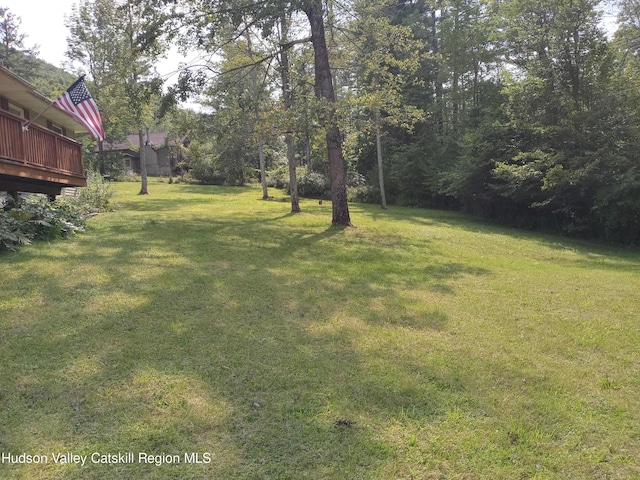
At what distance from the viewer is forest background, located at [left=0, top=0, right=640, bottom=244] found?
11805 millimetres

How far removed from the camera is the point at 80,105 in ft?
31.4

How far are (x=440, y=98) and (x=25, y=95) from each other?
24734 mm

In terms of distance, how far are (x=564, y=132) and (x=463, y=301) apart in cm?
1326

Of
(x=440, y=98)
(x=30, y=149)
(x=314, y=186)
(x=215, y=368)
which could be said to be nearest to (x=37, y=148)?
(x=30, y=149)

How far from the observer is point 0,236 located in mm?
6793

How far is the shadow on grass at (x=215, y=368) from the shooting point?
256 centimetres

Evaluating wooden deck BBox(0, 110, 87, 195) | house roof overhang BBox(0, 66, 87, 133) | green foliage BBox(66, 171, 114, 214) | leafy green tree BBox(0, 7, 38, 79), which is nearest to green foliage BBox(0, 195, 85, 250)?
wooden deck BBox(0, 110, 87, 195)

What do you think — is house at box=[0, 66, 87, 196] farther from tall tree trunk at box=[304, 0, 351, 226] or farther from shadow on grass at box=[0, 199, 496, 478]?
tall tree trunk at box=[304, 0, 351, 226]

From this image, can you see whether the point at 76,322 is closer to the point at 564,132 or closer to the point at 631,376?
the point at 631,376

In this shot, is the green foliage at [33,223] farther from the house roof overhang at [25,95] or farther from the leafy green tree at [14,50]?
the leafy green tree at [14,50]

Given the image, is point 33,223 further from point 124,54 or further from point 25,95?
point 124,54

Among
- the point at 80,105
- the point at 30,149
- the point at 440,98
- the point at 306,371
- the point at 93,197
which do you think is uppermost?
the point at 440,98

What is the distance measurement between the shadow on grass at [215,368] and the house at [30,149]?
3.05 m

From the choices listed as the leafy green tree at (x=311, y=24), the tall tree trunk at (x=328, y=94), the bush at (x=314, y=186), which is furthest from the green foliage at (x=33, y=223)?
the bush at (x=314, y=186)
